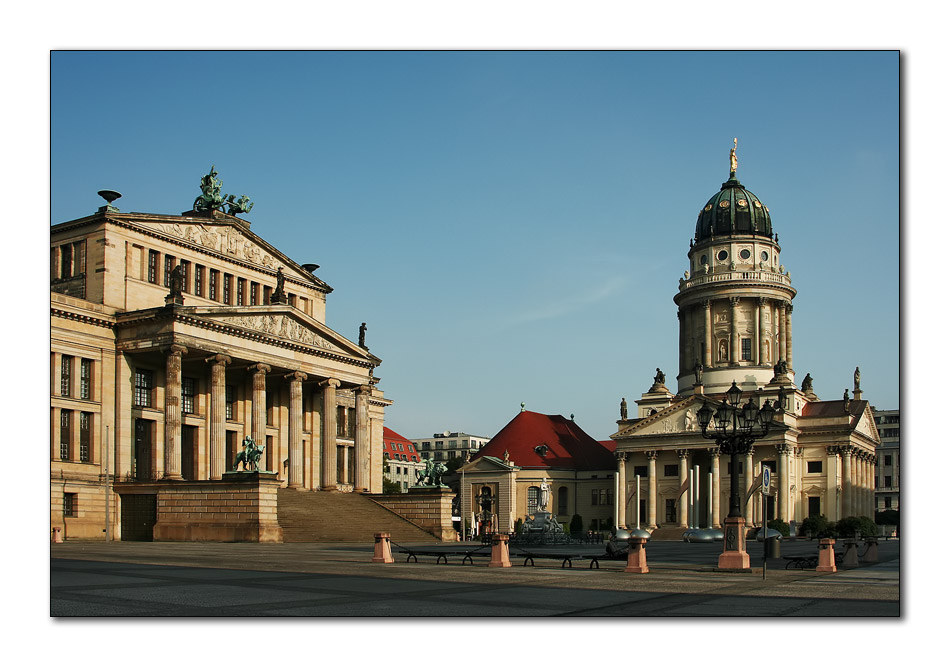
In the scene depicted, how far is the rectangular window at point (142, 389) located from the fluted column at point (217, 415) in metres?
3.99

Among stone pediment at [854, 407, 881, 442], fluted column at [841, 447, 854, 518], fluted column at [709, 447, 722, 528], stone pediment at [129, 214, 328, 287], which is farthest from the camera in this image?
stone pediment at [854, 407, 881, 442]

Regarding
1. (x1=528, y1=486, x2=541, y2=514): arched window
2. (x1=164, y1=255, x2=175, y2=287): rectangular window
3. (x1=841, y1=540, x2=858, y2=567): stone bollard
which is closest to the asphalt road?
(x1=841, y1=540, x2=858, y2=567): stone bollard

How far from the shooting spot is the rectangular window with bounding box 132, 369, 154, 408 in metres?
60.6

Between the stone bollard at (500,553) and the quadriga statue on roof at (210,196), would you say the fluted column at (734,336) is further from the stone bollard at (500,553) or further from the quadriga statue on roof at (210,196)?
the stone bollard at (500,553)

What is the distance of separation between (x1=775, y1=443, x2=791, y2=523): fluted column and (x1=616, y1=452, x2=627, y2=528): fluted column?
16724 millimetres

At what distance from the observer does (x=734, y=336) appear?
120 metres

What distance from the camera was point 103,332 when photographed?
2297 inches

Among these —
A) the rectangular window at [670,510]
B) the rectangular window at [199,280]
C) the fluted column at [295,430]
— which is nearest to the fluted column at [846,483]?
the rectangular window at [670,510]

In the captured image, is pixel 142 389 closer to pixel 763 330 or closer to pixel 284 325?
pixel 284 325

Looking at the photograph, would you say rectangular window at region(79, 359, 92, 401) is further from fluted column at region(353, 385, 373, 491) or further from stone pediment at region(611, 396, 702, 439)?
stone pediment at region(611, 396, 702, 439)

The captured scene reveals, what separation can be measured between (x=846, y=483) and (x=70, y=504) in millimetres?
80592

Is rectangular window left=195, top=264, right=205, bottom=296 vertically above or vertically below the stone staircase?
above

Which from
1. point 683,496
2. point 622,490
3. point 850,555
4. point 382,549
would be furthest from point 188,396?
point 622,490

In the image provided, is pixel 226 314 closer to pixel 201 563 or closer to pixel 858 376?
pixel 201 563
